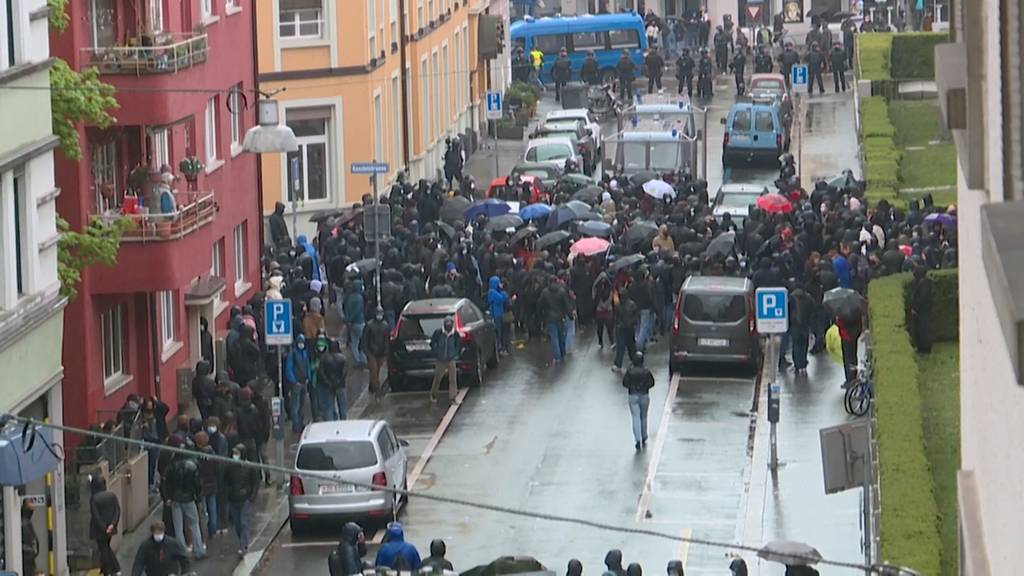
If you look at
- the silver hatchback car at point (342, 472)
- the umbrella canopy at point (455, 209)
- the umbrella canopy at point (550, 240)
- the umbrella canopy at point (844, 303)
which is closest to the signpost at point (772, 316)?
the umbrella canopy at point (844, 303)

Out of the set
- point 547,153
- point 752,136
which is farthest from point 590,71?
point 547,153

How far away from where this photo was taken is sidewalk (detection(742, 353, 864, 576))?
25.3m

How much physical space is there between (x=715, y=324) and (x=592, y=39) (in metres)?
44.3

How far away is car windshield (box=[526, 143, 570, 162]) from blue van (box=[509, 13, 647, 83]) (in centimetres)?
1933

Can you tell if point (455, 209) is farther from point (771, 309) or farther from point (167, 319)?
point (771, 309)

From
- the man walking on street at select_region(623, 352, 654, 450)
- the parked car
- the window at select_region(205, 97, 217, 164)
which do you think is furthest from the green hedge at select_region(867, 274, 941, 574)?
the window at select_region(205, 97, 217, 164)

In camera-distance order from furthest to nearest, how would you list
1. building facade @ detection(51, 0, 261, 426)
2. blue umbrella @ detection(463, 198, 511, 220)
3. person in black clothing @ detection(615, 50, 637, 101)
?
1. person in black clothing @ detection(615, 50, 637, 101)
2. blue umbrella @ detection(463, 198, 511, 220)
3. building facade @ detection(51, 0, 261, 426)

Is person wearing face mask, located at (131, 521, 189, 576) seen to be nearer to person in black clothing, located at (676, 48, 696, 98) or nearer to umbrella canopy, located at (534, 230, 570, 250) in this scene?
umbrella canopy, located at (534, 230, 570, 250)

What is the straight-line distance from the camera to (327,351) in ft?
102

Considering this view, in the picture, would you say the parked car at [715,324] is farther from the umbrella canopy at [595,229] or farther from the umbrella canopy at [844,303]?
the umbrella canopy at [595,229]

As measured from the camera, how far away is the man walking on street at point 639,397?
Answer: 29.4 m

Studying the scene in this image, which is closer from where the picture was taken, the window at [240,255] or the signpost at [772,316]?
the signpost at [772,316]

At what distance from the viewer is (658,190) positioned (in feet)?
153

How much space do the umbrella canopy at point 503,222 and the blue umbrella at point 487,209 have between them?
45.1 inches
